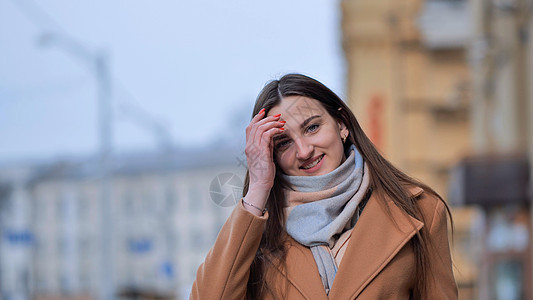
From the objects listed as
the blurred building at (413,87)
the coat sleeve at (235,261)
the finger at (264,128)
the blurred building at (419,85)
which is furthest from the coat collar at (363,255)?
the blurred building at (413,87)

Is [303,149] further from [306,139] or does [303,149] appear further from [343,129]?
[343,129]

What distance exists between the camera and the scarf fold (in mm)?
2654

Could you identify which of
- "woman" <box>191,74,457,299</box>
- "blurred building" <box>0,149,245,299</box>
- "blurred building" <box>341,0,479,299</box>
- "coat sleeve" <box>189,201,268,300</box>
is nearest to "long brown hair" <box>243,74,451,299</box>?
"woman" <box>191,74,457,299</box>

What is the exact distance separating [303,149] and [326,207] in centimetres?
19

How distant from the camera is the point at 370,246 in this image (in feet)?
8.71

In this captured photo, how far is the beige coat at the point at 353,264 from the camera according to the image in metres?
2.61

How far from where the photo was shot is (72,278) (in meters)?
74.9

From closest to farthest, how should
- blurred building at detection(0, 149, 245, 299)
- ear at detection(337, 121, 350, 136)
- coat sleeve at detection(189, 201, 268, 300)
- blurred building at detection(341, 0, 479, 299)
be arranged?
coat sleeve at detection(189, 201, 268, 300) → ear at detection(337, 121, 350, 136) → blurred building at detection(341, 0, 479, 299) → blurred building at detection(0, 149, 245, 299)

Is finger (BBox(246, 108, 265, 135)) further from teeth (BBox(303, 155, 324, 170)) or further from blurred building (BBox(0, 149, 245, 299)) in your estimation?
blurred building (BBox(0, 149, 245, 299))

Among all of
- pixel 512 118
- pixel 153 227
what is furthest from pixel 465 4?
pixel 153 227

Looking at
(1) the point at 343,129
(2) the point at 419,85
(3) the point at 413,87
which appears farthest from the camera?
(2) the point at 419,85

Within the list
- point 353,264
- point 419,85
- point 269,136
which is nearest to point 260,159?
point 269,136

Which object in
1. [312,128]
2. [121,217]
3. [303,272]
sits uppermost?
[312,128]

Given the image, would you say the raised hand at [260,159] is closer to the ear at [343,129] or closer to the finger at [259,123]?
the finger at [259,123]
